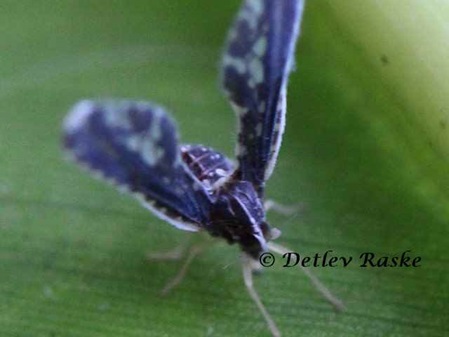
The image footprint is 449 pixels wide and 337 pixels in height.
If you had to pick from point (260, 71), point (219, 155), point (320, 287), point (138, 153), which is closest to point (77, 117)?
point (138, 153)

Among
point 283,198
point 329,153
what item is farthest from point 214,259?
point 329,153

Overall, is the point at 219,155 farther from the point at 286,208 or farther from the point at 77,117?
the point at 77,117

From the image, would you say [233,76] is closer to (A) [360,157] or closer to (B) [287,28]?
(B) [287,28]

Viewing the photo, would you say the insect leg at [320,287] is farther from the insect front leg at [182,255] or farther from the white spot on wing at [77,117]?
the white spot on wing at [77,117]

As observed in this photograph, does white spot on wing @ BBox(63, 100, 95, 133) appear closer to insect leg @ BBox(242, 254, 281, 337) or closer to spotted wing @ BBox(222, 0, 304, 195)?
spotted wing @ BBox(222, 0, 304, 195)

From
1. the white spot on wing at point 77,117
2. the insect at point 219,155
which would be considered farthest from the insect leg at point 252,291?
the white spot on wing at point 77,117

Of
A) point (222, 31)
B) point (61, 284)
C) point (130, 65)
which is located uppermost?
point (222, 31)

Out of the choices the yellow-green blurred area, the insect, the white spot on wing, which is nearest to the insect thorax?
the insect
